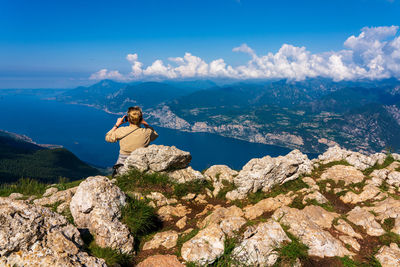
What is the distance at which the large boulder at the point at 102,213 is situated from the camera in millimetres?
5305

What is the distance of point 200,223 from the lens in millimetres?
6844

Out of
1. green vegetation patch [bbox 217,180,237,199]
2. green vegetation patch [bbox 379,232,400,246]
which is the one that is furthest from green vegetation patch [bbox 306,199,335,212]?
green vegetation patch [bbox 217,180,237,199]

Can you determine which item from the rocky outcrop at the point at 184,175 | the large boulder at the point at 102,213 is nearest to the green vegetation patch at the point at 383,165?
the rocky outcrop at the point at 184,175

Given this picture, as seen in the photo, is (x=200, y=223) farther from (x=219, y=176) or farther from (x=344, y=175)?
(x=344, y=175)

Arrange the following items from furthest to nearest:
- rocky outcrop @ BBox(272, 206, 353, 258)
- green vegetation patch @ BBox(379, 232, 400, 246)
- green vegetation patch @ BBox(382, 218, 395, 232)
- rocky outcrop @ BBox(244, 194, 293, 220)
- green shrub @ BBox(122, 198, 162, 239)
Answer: rocky outcrop @ BBox(244, 194, 293, 220)
green vegetation patch @ BBox(382, 218, 395, 232)
green shrub @ BBox(122, 198, 162, 239)
green vegetation patch @ BBox(379, 232, 400, 246)
rocky outcrop @ BBox(272, 206, 353, 258)

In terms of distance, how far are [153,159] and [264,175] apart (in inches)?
225

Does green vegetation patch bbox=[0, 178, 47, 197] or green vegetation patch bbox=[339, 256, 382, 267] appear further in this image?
green vegetation patch bbox=[0, 178, 47, 197]

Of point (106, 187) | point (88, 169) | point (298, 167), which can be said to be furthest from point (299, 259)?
point (88, 169)

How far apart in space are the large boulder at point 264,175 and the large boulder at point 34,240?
22.8 ft

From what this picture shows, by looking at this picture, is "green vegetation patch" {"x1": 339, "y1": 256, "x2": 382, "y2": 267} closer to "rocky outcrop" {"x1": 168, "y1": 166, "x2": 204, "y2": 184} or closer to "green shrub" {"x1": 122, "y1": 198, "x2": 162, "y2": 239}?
"green shrub" {"x1": 122, "y1": 198, "x2": 162, "y2": 239}

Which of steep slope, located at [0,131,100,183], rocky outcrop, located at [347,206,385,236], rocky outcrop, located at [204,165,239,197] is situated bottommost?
steep slope, located at [0,131,100,183]

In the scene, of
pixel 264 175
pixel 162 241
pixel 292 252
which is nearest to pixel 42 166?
pixel 264 175

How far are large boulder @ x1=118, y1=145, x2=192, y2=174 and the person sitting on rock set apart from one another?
484 mm

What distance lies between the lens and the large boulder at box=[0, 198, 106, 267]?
3.68 m
